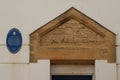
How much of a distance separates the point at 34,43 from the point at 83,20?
656mm

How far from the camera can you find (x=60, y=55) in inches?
187

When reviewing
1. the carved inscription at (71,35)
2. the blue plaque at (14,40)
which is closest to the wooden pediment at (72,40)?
the carved inscription at (71,35)

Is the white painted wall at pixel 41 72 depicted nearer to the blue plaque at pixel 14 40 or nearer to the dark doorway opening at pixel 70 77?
the dark doorway opening at pixel 70 77

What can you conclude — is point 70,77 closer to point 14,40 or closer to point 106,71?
point 106,71

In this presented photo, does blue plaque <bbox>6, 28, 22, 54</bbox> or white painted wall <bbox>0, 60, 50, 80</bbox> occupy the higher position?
blue plaque <bbox>6, 28, 22, 54</bbox>

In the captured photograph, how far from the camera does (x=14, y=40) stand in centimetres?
486

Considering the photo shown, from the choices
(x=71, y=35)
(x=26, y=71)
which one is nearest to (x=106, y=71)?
(x=71, y=35)

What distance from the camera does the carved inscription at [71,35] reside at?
479 cm

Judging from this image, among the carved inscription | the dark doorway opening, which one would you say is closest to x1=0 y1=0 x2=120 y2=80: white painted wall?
the carved inscription

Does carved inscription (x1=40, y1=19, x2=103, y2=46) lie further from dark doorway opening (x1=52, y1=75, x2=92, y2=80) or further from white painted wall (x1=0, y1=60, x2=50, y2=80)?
dark doorway opening (x1=52, y1=75, x2=92, y2=80)

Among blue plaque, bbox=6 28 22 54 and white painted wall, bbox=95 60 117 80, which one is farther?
blue plaque, bbox=6 28 22 54

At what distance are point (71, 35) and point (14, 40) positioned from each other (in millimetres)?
706

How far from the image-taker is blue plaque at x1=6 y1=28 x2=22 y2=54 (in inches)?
190

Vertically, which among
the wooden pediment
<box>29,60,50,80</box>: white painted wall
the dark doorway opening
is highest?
the wooden pediment
